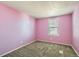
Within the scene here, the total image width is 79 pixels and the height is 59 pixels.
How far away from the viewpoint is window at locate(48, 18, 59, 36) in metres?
4.99

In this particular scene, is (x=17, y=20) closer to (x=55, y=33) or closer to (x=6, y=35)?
(x=6, y=35)

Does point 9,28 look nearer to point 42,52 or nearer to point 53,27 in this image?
point 42,52

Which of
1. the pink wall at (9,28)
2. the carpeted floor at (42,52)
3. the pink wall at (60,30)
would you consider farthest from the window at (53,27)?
the pink wall at (9,28)

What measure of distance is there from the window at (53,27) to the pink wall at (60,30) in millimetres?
240

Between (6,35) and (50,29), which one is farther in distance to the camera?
(50,29)

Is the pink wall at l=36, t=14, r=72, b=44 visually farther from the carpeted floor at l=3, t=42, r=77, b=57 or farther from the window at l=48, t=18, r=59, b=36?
the carpeted floor at l=3, t=42, r=77, b=57

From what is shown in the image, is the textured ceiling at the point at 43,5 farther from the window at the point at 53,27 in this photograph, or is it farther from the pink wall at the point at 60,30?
the window at the point at 53,27

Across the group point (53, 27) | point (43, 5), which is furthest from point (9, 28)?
point (53, 27)

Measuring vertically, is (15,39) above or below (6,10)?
below

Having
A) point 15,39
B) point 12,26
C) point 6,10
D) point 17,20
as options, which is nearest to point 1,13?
point 6,10

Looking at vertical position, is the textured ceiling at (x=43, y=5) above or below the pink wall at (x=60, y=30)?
above

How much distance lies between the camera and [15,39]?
10.9 ft

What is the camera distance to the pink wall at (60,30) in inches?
172

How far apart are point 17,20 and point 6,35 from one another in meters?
0.93
